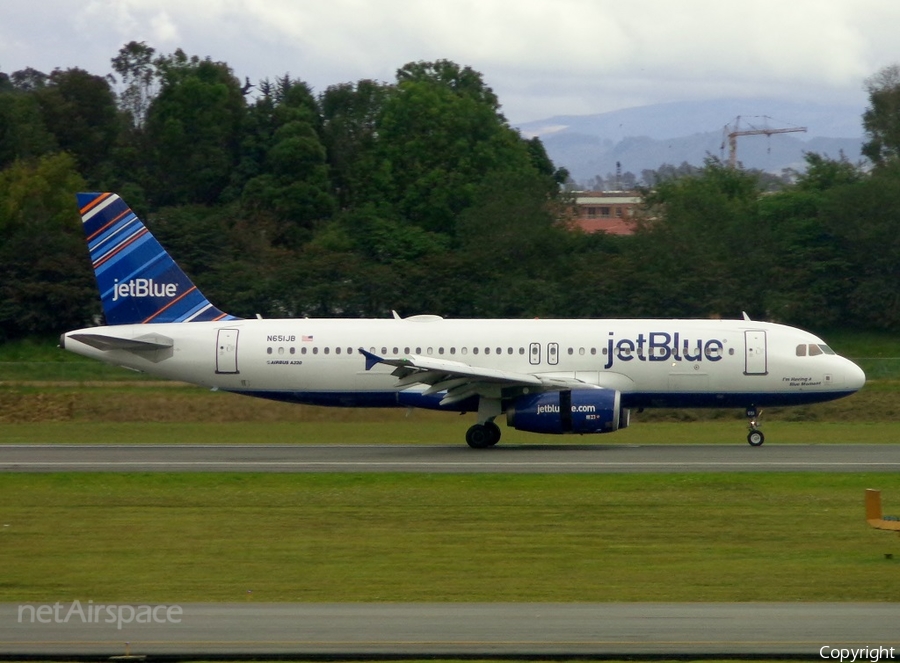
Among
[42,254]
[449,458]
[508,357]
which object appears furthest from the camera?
[42,254]

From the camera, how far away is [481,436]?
103ft

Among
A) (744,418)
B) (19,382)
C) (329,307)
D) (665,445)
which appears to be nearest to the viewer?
(665,445)

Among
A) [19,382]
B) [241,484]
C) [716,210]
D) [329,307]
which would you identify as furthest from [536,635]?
[716,210]

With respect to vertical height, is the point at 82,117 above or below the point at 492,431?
above

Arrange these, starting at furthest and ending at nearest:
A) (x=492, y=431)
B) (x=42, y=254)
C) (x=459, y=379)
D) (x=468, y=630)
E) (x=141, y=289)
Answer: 1. (x=42, y=254)
2. (x=141, y=289)
3. (x=492, y=431)
4. (x=459, y=379)
5. (x=468, y=630)

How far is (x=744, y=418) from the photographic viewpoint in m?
40.1

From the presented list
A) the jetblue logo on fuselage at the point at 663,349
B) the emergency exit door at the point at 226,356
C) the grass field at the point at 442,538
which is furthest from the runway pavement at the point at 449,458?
the jetblue logo on fuselage at the point at 663,349

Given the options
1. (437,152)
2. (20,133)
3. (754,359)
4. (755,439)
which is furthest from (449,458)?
(20,133)

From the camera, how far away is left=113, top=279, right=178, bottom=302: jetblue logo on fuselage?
33.8 meters

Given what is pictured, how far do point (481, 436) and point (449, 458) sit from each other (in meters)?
2.53

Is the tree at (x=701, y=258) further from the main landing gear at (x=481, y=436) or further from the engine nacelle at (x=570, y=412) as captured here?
the engine nacelle at (x=570, y=412)

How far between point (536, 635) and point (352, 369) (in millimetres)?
20606

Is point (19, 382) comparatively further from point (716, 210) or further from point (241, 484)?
point (716, 210)

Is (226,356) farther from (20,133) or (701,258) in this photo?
(20,133)
